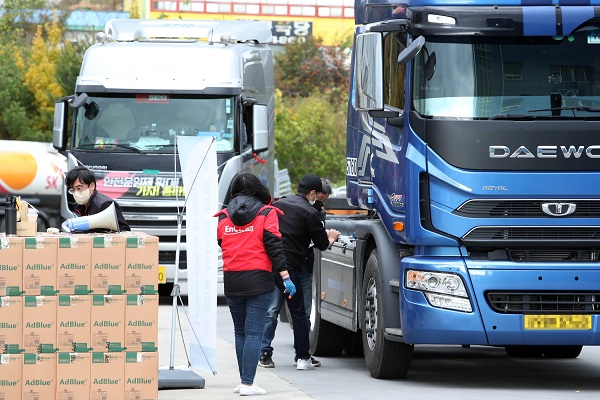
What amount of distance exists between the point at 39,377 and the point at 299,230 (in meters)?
3.77

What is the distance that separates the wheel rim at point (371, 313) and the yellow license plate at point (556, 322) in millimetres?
1527

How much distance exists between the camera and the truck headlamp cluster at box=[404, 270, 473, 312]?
37.2 feet

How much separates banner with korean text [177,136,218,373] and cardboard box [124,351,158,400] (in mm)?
1578

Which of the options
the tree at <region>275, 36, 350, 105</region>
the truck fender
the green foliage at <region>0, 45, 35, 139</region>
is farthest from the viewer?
the tree at <region>275, 36, 350, 105</region>

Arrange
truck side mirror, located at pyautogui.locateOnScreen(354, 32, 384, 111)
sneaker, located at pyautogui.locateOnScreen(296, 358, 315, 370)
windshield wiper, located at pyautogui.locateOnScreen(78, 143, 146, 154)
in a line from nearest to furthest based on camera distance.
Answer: truck side mirror, located at pyautogui.locateOnScreen(354, 32, 384, 111) → sneaker, located at pyautogui.locateOnScreen(296, 358, 315, 370) → windshield wiper, located at pyautogui.locateOnScreen(78, 143, 146, 154)

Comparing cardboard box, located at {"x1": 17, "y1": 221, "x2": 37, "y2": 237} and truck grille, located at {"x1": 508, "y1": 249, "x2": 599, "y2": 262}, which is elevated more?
cardboard box, located at {"x1": 17, "y1": 221, "x2": 37, "y2": 237}

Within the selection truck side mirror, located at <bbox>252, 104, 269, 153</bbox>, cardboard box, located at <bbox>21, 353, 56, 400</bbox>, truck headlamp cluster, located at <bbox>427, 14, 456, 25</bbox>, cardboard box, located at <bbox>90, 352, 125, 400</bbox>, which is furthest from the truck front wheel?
truck side mirror, located at <bbox>252, 104, 269, 153</bbox>

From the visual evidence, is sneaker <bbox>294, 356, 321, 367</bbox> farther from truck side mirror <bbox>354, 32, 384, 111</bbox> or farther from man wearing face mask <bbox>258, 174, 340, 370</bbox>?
truck side mirror <bbox>354, 32, 384, 111</bbox>

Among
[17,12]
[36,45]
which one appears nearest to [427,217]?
[36,45]

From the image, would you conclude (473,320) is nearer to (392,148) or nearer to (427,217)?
(427,217)

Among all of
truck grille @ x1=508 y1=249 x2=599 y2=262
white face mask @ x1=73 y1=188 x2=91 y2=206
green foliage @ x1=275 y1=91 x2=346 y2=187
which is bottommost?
green foliage @ x1=275 y1=91 x2=346 y2=187

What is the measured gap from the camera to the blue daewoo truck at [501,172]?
37.1 feet

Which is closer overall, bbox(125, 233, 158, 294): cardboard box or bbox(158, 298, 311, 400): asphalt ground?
bbox(125, 233, 158, 294): cardboard box

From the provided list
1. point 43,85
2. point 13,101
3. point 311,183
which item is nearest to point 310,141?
point 43,85
